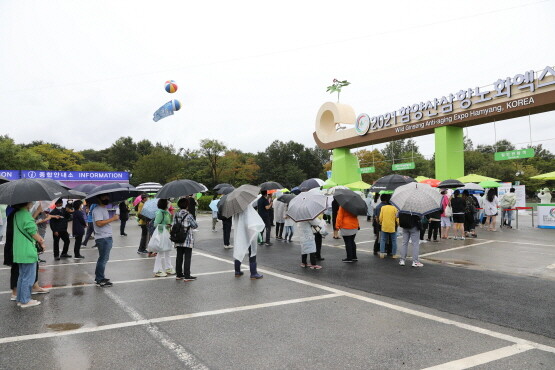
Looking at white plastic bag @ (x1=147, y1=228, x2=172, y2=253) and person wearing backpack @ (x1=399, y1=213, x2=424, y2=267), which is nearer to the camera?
white plastic bag @ (x1=147, y1=228, x2=172, y2=253)

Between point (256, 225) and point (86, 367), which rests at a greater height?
point (256, 225)

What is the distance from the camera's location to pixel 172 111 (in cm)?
1786

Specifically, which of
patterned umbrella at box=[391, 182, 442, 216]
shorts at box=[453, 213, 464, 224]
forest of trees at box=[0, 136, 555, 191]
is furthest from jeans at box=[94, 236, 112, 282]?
forest of trees at box=[0, 136, 555, 191]

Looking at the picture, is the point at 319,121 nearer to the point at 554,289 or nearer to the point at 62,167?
the point at 554,289

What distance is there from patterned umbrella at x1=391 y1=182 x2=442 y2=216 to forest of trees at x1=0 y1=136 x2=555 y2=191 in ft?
86.7

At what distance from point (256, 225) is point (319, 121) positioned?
2814 centimetres

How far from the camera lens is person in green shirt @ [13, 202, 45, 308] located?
582cm

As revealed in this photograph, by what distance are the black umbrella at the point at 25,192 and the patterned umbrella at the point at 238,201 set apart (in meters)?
2.95

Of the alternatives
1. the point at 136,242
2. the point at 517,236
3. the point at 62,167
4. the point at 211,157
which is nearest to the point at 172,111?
the point at 136,242

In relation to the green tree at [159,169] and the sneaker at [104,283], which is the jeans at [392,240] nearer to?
the sneaker at [104,283]

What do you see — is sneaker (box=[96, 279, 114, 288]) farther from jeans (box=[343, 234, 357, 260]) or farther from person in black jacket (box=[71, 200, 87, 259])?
jeans (box=[343, 234, 357, 260])

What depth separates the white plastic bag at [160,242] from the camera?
786cm


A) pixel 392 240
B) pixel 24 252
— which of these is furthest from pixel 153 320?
pixel 392 240

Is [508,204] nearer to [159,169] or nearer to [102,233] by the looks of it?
[102,233]
